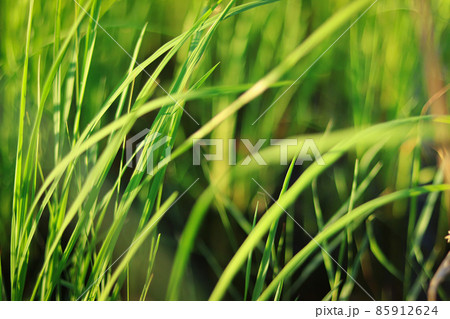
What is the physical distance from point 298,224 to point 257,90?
0.15 m

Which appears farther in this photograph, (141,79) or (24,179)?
(141,79)

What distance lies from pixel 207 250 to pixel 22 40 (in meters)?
0.32

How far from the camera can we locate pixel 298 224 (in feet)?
1.40

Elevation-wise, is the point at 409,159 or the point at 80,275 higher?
the point at 409,159

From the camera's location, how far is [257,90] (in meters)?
0.37
